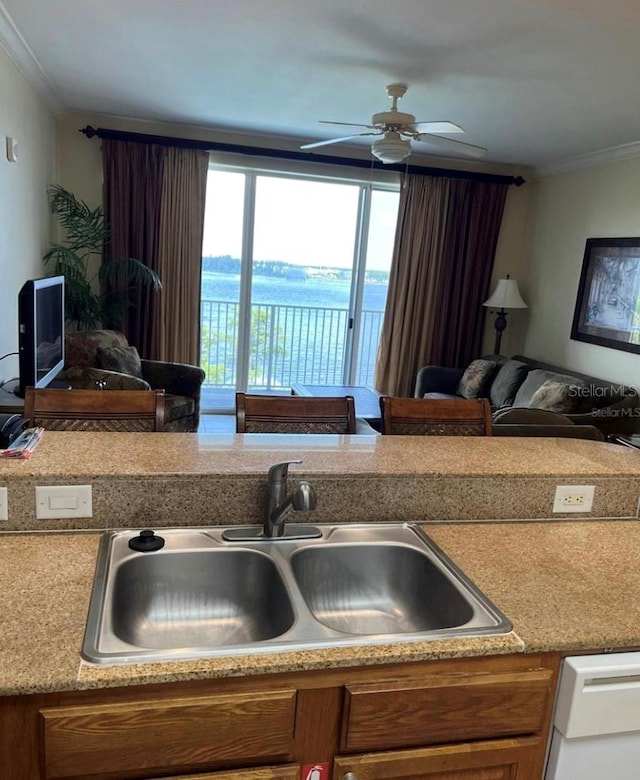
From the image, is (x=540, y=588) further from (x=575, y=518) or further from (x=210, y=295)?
Result: (x=210, y=295)

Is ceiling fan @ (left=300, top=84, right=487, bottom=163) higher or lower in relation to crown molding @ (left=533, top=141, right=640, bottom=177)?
lower

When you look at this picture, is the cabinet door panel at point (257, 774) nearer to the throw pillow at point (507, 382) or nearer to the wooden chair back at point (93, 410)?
the wooden chair back at point (93, 410)

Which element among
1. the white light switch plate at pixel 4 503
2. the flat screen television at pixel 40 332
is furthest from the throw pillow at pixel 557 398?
the white light switch plate at pixel 4 503

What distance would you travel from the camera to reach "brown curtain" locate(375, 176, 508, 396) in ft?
18.4

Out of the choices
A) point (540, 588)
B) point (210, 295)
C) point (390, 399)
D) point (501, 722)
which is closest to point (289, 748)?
point (501, 722)

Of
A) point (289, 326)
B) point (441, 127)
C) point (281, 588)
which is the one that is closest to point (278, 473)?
point (281, 588)

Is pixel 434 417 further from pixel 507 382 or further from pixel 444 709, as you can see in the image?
pixel 507 382

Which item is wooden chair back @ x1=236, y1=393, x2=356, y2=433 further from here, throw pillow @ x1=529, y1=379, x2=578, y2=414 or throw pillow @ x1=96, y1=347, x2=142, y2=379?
throw pillow @ x1=529, y1=379, x2=578, y2=414

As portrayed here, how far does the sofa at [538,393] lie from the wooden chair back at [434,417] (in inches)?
→ 17.7

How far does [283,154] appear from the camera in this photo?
5195mm

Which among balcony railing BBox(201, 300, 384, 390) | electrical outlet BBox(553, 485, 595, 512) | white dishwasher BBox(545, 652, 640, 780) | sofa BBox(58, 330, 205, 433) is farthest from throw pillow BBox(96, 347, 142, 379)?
white dishwasher BBox(545, 652, 640, 780)

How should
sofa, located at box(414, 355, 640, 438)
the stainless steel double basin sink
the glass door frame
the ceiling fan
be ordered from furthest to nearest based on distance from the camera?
1. the glass door frame
2. the ceiling fan
3. sofa, located at box(414, 355, 640, 438)
4. the stainless steel double basin sink

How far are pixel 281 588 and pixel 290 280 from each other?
4.64 m

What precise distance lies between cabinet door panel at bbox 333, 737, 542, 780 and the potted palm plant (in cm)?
430
